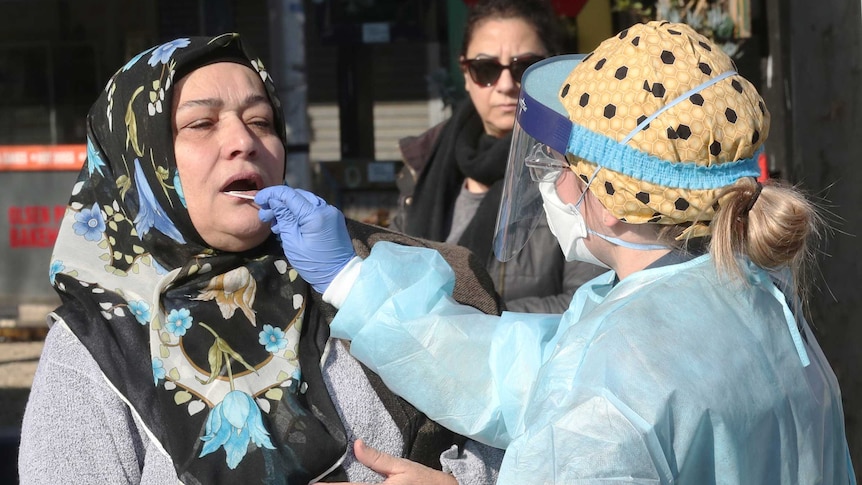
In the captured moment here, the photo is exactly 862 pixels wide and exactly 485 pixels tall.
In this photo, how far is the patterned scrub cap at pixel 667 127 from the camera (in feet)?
5.29

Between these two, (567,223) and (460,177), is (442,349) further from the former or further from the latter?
(460,177)

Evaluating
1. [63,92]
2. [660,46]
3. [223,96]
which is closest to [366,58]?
[63,92]

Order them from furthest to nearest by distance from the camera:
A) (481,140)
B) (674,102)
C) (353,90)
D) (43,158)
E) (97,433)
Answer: (353,90), (43,158), (481,140), (97,433), (674,102)

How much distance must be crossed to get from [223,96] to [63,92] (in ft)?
20.0

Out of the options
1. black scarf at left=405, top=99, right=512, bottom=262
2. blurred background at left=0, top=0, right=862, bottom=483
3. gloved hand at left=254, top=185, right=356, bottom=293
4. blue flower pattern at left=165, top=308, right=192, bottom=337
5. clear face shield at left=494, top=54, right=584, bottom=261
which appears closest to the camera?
clear face shield at left=494, top=54, right=584, bottom=261

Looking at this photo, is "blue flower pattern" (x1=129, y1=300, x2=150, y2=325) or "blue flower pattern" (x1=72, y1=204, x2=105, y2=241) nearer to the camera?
"blue flower pattern" (x1=129, y1=300, x2=150, y2=325)

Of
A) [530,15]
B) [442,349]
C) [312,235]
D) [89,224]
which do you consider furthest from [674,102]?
[530,15]

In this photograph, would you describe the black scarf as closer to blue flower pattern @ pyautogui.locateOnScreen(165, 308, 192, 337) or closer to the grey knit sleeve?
blue flower pattern @ pyautogui.locateOnScreen(165, 308, 192, 337)

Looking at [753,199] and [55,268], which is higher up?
[753,199]

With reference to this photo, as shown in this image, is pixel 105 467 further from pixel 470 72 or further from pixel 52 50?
pixel 52 50

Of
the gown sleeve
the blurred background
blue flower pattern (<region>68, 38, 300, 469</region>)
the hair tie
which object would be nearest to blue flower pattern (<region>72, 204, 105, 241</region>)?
blue flower pattern (<region>68, 38, 300, 469</region>)

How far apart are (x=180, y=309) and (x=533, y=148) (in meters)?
0.84

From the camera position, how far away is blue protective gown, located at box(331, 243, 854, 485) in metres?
1.50

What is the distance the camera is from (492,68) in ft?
10.7
